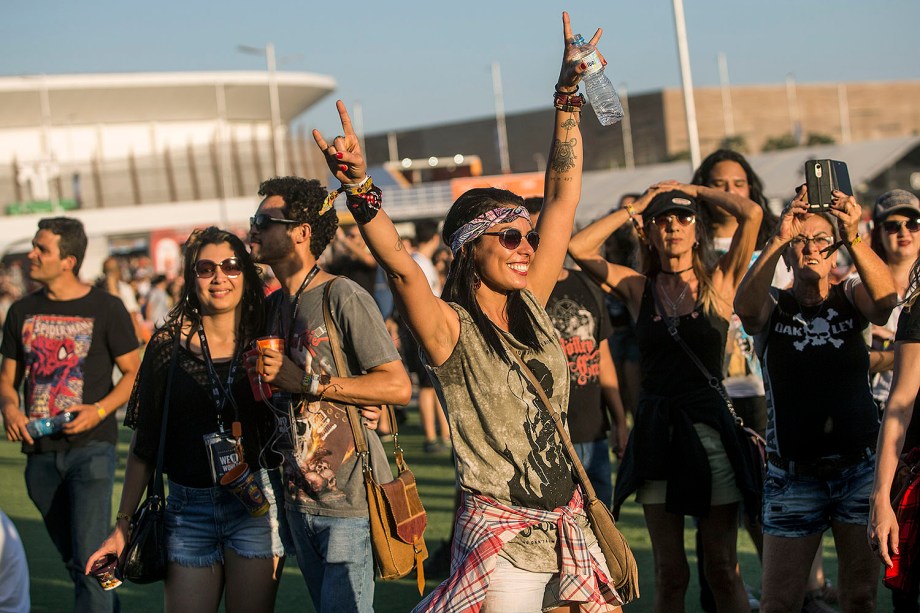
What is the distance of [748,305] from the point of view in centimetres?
464

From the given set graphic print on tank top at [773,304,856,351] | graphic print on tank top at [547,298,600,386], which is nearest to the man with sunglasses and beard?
graphic print on tank top at [773,304,856,351]

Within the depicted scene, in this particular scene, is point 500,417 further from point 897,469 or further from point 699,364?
point 699,364

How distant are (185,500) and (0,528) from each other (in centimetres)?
81

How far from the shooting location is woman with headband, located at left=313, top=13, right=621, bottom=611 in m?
3.37

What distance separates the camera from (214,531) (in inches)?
173

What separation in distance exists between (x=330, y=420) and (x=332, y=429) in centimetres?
3

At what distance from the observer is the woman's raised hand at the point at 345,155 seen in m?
3.09

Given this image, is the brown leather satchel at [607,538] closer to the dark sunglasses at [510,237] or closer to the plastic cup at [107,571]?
the dark sunglasses at [510,237]

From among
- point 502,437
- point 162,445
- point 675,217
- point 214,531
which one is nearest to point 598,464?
point 675,217

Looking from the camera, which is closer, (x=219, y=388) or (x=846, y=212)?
(x=846, y=212)

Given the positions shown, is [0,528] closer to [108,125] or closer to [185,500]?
→ [185,500]

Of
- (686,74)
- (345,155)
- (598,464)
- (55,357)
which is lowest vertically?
(598,464)

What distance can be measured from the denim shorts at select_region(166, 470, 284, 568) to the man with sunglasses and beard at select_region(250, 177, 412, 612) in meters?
0.14

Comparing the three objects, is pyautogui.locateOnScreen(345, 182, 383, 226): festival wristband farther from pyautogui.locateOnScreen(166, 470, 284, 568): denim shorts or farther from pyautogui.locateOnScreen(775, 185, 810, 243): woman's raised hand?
pyautogui.locateOnScreen(775, 185, 810, 243): woman's raised hand
